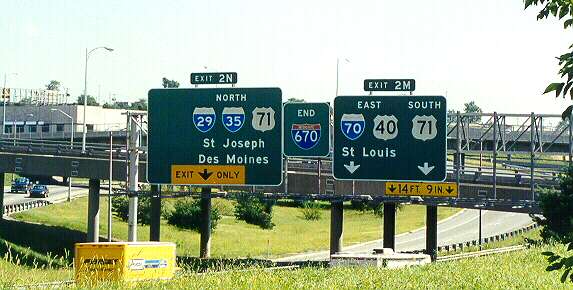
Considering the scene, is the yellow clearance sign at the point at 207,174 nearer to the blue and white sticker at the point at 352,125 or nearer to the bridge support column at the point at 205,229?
the blue and white sticker at the point at 352,125

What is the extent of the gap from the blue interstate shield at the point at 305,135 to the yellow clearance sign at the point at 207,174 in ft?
9.23

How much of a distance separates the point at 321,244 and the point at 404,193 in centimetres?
4250

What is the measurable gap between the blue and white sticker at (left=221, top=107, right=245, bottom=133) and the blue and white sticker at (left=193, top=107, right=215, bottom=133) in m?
0.48

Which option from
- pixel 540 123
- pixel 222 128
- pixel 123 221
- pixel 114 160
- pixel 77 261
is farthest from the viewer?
pixel 123 221

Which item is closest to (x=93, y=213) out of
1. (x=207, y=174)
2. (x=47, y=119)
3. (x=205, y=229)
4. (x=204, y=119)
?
(x=205, y=229)

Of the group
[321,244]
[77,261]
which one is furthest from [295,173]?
[321,244]

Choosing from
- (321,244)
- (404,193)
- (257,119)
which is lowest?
(321,244)

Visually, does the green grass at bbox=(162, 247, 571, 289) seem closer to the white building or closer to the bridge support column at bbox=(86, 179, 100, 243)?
the bridge support column at bbox=(86, 179, 100, 243)

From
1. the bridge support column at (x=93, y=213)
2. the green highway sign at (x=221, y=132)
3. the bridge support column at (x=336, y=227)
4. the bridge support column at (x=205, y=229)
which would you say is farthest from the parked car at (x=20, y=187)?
the green highway sign at (x=221, y=132)

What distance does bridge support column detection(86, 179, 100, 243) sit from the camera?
67250mm

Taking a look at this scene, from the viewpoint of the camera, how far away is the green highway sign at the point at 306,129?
48312mm

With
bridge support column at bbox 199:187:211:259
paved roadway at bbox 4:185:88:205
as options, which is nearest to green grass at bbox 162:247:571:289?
bridge support column at bbox 199:187:211:259

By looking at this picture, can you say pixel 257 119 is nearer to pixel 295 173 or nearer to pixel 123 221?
pixel 295 173

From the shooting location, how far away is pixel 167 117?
48125 millimetres
